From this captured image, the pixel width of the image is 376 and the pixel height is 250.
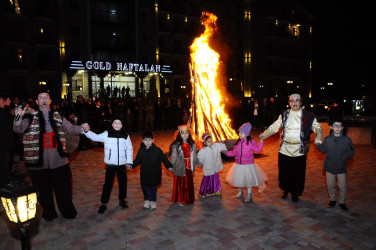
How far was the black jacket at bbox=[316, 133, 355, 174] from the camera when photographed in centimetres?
554

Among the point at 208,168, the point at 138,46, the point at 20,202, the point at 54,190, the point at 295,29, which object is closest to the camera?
the point at 20,202

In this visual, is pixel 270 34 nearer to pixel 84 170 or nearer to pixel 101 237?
pixel 84 170

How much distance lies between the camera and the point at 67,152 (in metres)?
5.24

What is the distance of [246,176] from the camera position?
20.0ft

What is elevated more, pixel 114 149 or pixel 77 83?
pixel 77 83

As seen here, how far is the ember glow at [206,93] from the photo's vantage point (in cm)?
1023

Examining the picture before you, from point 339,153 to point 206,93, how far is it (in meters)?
5.55

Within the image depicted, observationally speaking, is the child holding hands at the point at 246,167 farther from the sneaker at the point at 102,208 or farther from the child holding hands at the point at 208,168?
the sneaker at the point at 102,208

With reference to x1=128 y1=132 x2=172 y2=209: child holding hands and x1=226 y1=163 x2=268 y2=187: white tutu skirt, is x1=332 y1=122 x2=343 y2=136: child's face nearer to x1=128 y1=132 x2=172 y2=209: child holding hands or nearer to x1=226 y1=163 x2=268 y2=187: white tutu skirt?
x1=226 y1=163 x2=268 y2=187: white tutu skirt

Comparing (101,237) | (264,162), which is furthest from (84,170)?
(264,162)

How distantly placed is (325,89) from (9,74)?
45.6m

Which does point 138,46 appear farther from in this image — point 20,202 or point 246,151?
point 20,202

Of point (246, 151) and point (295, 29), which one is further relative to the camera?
point (295, 29)

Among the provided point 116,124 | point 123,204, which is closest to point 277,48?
point 116,124
